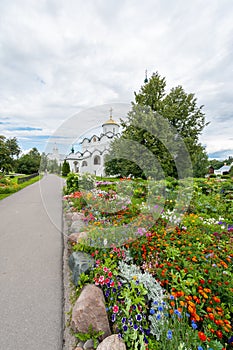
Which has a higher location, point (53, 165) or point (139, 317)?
point (53, 165)

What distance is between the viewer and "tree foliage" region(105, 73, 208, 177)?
9852 mm

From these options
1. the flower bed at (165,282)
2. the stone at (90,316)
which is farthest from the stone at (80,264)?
the stone at (90,316)

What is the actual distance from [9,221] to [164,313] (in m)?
4.82

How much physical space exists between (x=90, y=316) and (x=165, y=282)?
830 millimetres

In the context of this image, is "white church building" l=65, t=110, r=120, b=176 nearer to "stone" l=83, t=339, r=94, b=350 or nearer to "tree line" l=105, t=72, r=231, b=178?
"tree line" l=105, t=72, r=231, b=178

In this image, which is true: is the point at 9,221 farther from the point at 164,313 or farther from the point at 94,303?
the point at 164,313

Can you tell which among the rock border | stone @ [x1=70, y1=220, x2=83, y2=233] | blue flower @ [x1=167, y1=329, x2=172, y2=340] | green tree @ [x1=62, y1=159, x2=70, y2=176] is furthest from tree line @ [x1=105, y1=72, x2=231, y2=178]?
blue flower @ [x1=167, y1=329, x2=172, y2=340]

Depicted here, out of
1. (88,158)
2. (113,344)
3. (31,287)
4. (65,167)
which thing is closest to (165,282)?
(113,344)

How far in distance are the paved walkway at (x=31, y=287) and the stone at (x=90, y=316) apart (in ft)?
0.74

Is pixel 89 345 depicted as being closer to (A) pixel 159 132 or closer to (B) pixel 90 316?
(B) pixel 90 316

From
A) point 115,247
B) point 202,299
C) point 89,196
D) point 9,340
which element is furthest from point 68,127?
point 202,299

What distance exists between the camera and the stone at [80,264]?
2.07 m

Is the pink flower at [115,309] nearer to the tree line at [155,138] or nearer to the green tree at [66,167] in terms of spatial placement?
the tree line at [155,138]

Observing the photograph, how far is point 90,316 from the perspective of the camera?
1502 mm
